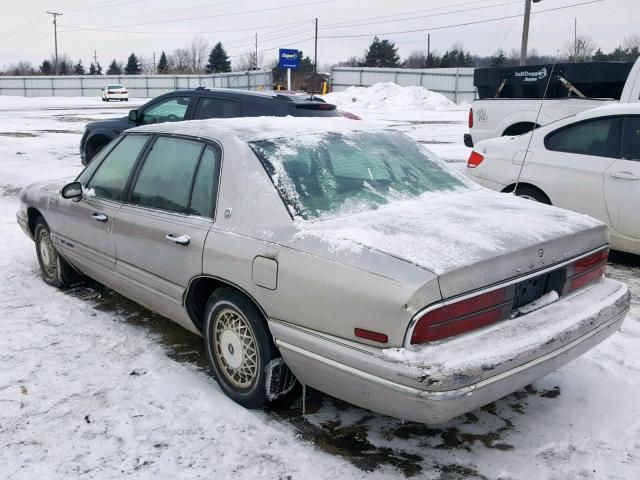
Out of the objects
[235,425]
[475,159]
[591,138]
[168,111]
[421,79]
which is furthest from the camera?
[421,79]

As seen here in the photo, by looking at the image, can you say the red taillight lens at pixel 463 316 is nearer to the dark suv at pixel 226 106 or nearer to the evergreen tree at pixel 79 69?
the dark suv at pixel 226 106

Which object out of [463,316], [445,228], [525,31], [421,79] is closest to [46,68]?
[421,79]

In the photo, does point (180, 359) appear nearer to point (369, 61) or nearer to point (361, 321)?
point (361, 321)

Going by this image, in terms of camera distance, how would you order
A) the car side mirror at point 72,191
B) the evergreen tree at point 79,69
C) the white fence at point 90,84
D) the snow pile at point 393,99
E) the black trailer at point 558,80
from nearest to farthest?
the car side mirror at point 72,191, the black trailer at point 558,80, the snow pile at point 393,99, the white fence at point 90,84, the evergreen tree at point 79,69

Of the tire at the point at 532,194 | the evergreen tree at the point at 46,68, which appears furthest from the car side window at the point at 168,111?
the evergreen tree at the point at 46,68

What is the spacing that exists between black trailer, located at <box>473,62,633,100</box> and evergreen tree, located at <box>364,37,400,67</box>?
74.5 m

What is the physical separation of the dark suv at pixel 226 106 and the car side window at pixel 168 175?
147 inches

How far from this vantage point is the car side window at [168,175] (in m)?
3.65

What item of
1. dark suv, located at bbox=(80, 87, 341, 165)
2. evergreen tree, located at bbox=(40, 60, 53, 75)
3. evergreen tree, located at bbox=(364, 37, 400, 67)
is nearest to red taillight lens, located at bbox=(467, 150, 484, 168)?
dark suv, located at bbox=(80, 87, 341, 165)

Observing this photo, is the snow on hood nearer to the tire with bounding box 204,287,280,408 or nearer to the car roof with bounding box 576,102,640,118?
the tire with bounding box 204,287,280,408

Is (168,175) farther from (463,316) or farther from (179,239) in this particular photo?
(463,316)

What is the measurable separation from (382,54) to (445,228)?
85.1 metres

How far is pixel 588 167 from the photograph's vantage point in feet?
18.8

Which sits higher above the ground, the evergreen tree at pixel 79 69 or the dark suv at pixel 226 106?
the evergreen tree at pixel 79 69
